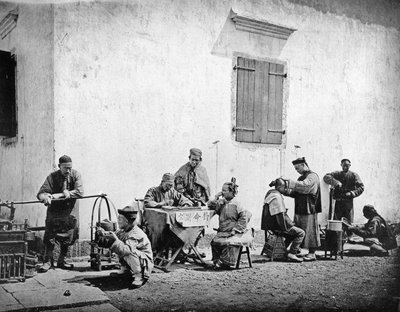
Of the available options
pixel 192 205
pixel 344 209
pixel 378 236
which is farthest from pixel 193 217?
pixel 344 209

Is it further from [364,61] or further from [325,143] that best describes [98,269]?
[364,61]

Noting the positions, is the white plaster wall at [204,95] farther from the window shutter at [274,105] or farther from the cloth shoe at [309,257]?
the cloth shoe at [309,257]

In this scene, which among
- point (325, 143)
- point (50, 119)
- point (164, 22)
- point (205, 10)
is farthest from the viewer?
point (325, 143)

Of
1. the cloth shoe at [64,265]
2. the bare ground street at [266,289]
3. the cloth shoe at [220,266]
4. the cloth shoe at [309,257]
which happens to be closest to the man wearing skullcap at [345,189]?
the cloth shoe at [309,257]

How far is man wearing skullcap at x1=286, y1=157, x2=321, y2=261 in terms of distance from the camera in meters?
7.20

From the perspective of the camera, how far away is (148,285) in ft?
17.6

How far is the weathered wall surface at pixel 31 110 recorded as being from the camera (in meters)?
6.37

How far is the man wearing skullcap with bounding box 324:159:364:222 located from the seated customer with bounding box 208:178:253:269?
3235mm

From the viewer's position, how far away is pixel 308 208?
23.8ft

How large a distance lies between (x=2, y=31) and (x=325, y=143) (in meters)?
6.57

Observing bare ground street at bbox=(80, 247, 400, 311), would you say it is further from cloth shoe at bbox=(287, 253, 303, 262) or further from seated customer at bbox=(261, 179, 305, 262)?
seated customer at bbox=(261, 179, 305, 262)

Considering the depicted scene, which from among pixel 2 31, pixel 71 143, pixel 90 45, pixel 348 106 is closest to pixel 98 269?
pixel 71 143

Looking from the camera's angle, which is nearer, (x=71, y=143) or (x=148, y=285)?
(x=148, y=285)

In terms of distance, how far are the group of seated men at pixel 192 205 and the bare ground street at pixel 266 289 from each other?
0.33 meters
